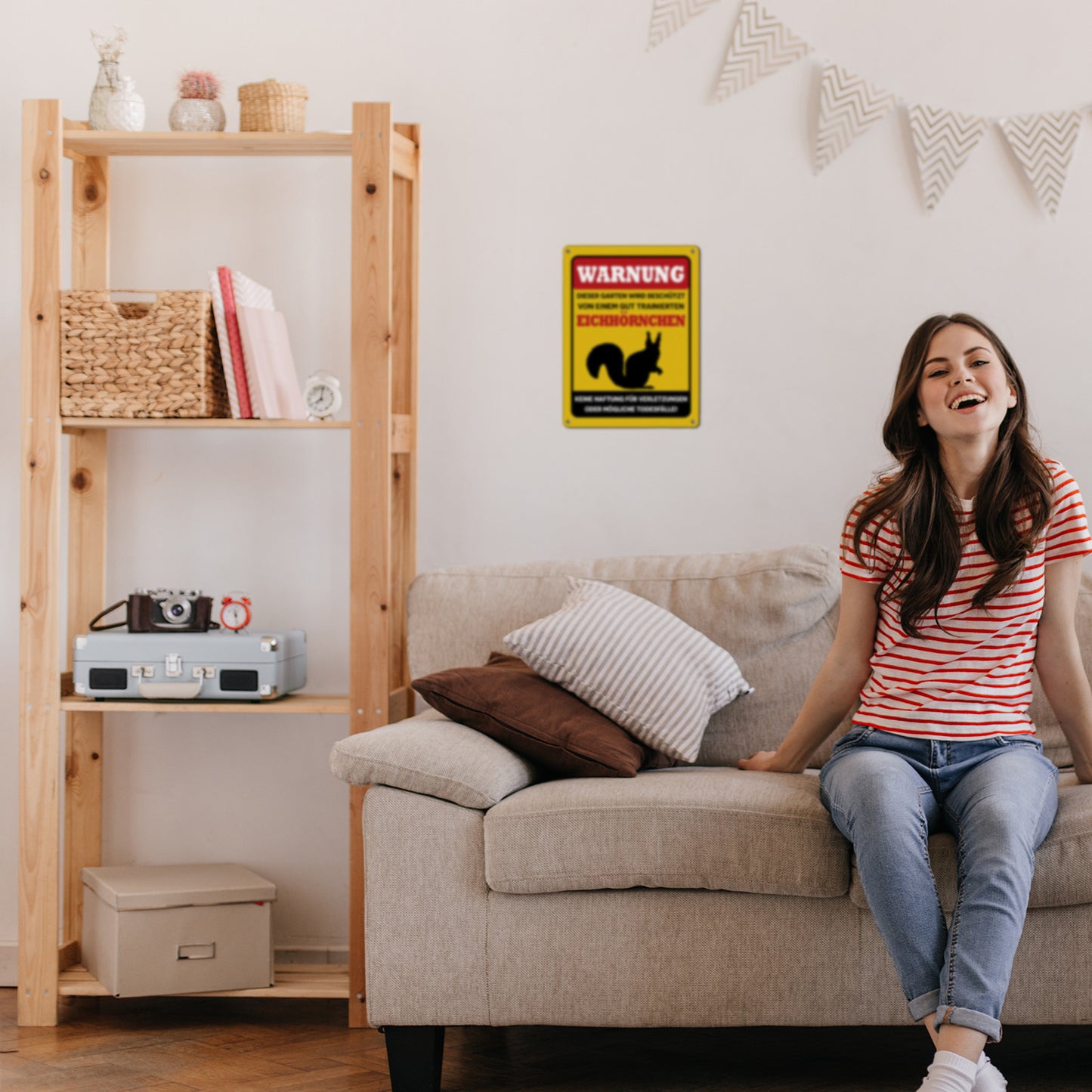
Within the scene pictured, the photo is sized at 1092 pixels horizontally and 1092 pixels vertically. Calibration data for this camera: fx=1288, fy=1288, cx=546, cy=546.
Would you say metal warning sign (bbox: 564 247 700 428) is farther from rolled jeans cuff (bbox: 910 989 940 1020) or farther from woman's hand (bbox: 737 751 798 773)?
rolled jeans cuff (bbox: 910 989 940 1020)

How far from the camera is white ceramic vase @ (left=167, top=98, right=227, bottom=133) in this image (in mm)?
2531

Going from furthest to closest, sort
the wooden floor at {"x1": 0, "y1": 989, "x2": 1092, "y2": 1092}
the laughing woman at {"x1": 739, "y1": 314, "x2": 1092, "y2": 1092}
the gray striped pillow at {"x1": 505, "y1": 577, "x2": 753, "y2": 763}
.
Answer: the gray striped pillow at {"x1": 505, "y1": 577, "x2": 753, "y2": 763} → the wooden floor at {"x1": 0, "y1": 989, "x2": 1092, "y2": 1092} → the laughing woman at {"x1": 739, "y1": 314, "x2": 1092, "y2": 1092}

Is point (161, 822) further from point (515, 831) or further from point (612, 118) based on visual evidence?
point (612, 118)

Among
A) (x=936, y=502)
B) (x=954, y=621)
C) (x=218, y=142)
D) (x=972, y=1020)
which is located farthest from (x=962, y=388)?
(x=218, y=142)

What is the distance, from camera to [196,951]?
2434 mm

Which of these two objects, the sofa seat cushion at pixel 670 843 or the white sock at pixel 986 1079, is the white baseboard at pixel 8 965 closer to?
the sofa seat cushion at pixel 670 843

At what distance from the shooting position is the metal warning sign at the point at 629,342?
2.80 meters

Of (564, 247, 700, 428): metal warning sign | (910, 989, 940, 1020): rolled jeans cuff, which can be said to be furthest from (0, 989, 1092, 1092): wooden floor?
(564, 247, 700, 428): metal warning sign

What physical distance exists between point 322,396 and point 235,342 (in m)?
0.20

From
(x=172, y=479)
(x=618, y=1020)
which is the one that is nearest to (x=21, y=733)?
(x=172, y=479)

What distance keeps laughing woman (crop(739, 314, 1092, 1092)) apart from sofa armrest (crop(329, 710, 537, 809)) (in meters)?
0.51

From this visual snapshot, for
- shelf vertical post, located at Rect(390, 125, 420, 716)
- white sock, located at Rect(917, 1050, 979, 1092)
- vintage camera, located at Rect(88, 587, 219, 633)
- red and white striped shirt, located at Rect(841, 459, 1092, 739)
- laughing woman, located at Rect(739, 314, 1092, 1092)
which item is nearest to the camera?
white sock, located at Rect(917, 1050, 979, 1092)

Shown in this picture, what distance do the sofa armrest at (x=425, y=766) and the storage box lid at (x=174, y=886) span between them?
60 centimetres

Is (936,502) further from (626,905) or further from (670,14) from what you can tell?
(670,14)
